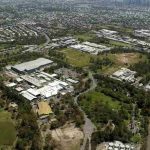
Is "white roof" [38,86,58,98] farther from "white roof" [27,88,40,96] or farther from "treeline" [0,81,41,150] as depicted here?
"treeline" [0,81,41,150]

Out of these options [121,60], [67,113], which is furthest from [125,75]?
[67,113]

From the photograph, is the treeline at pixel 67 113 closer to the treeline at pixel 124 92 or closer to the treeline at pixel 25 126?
the treeline at pixel 25 126

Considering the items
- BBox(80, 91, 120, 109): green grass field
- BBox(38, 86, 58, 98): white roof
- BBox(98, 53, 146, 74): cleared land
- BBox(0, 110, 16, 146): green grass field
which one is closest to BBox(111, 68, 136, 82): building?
BBox(98, 53, 146, 74): cleared land

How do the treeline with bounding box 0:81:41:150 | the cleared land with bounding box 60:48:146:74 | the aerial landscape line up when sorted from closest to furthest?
the treeline with bounding box 0:81:41:150
the aerial landscape
the cleared land with bounding box 60:48:146:74

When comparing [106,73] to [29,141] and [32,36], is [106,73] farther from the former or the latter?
[32,36]

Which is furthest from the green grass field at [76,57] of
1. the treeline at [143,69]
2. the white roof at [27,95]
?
the white roof at [27,95]

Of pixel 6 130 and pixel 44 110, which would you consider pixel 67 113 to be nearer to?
pixel 44 110

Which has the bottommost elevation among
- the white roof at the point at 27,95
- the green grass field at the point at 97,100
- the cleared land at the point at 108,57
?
the green grass field at the point at 97,100
